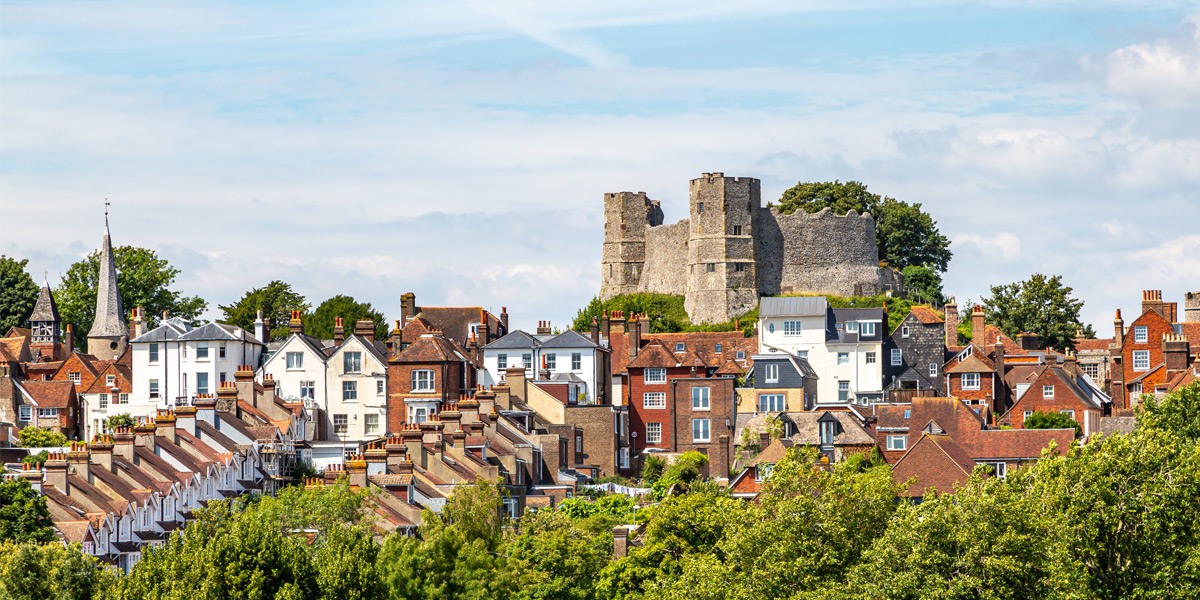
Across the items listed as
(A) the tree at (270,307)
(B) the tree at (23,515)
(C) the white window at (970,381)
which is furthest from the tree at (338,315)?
(B) the tree at (23,515)

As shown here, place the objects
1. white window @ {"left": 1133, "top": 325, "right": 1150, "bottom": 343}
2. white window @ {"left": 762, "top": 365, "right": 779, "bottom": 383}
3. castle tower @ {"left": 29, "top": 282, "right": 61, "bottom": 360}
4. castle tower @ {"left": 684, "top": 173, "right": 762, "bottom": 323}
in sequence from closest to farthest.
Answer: white window @ {"left": 762, "top": 365, "right": 779, "bottom": 383}
white window @ {"left": 1133, "top": 325, "right": 1150, "bottom": 343}
castle tower @ {"left": 29, "top": 282, "right": 61, "bottom": 360}
castle tower @ {"left": 684, "top": 173, "right": 762, "bottom": 323}

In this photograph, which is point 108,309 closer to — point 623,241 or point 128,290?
point 128,290

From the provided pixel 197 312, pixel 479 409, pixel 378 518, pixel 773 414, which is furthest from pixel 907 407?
pixel 197 312

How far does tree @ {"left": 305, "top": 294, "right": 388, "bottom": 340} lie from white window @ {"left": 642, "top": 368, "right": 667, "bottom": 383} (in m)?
19.1

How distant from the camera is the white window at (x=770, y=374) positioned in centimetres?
9838

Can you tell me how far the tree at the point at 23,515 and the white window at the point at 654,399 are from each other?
37.3m

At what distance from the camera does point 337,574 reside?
52.0 metres

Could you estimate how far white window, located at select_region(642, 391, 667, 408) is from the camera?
96.3 meters

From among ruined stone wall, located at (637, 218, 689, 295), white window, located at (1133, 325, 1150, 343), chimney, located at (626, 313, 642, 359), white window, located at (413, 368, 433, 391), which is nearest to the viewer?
white window, located at (413, 368, 433, 391)

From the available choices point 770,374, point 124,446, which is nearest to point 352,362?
point 770,374

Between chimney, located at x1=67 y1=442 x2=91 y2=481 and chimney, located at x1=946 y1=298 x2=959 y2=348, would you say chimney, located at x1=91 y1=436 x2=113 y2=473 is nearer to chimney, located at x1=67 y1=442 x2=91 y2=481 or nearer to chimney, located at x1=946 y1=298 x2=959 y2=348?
chimney, located at x1=67 y1=442 x2=91 y2=481

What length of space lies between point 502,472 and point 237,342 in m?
21.6

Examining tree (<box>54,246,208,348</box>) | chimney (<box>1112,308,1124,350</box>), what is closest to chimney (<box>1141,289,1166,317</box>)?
chimney (<box>1112,308,1124,350</box>)

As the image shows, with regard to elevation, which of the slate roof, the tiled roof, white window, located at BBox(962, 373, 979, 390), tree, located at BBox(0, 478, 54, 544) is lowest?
tree, located at BBox(0, 478, 54, 544)
